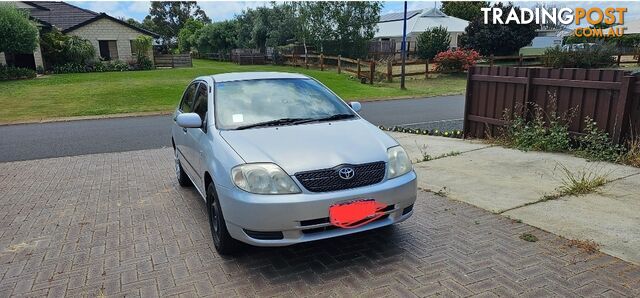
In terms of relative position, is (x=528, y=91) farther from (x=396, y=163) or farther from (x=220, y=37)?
(x=220, y=37)

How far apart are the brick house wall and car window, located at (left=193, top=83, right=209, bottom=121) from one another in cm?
3144

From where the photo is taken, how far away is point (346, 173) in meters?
3.37

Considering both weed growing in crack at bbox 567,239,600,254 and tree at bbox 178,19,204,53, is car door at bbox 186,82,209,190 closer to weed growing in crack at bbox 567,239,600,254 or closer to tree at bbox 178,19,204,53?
weed growing in crack at bbox 567,239,600,254

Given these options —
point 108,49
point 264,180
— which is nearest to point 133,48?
point 108,49

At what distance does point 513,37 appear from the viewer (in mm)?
33156

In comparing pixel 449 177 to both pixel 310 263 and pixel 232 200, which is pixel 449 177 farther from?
pixel 232 200

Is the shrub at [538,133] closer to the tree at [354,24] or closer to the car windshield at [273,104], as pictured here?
the car windshield at [273,104]

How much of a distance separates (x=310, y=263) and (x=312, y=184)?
2.58 ft

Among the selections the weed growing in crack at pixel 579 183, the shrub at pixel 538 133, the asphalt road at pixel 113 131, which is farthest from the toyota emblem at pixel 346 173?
the asphalt road at pixel 113 131

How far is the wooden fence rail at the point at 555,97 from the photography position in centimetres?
632

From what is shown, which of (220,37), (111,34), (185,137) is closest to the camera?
(185,137)

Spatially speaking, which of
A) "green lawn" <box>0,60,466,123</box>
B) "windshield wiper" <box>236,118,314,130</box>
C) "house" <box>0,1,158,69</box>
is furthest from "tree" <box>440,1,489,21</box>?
"windshield wiper" <box>236,118,314,130</box>

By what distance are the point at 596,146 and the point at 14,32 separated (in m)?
28.4

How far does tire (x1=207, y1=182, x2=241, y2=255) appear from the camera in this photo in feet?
12.1
